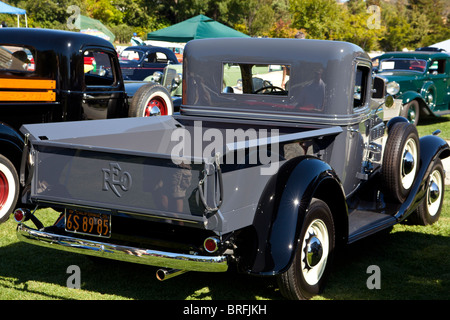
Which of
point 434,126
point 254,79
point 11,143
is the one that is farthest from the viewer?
point 434,126

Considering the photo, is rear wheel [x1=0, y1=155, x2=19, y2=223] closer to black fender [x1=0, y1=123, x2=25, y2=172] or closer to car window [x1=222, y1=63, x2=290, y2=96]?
black fender [x1=0, y1=123, x2=25, y2=172]

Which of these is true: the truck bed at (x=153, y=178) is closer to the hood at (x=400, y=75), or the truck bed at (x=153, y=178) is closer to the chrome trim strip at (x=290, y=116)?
the chrome trim strip at (x=290, y=116)

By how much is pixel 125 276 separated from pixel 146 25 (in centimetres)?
4689

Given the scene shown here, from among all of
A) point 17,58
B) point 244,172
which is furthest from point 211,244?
point 17,58

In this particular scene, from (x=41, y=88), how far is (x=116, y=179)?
11.4 ft

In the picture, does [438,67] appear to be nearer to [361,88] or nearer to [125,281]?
[361,88]

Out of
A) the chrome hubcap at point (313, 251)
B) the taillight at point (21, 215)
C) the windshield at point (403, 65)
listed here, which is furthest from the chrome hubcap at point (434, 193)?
the windshield at point (403, 65)

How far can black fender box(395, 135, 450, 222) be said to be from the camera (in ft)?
15.7

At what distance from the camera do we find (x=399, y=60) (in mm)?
13781

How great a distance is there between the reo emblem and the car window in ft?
5.98

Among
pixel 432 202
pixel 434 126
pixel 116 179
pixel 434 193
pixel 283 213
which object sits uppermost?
pixel 116 179

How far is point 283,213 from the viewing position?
11.2ft

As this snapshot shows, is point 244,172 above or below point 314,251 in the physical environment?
above

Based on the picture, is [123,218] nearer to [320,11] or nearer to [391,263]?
[391,263]
